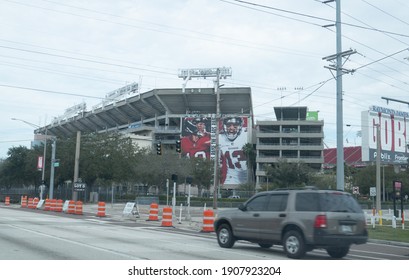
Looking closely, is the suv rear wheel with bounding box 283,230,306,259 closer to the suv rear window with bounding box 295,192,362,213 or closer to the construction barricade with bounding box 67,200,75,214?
the suv rear window with bounding box 295,192,362,213

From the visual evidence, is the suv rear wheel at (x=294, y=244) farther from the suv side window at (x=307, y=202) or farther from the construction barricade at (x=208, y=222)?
the construction barricade at (x=208, y=222)

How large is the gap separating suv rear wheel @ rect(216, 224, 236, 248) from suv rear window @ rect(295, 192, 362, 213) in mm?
2813

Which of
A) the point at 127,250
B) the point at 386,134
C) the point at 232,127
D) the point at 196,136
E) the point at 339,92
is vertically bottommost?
the point at 127,250

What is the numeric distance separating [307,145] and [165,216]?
81.7 meters

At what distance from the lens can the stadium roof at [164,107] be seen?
107 meters

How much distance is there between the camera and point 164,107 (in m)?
114

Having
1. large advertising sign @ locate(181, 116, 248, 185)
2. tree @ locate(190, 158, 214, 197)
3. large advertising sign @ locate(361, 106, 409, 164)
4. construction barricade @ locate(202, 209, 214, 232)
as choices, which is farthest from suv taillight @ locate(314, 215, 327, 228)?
large advertising sign @ locate(181, 116, 248, 185)

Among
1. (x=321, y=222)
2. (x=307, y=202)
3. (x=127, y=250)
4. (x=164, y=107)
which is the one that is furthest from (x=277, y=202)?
(x=164, y=107)

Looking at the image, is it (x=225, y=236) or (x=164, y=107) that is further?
(x=164, y=107)

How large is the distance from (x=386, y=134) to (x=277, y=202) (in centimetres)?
8109

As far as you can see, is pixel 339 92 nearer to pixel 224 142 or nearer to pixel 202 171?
pixel 202 171

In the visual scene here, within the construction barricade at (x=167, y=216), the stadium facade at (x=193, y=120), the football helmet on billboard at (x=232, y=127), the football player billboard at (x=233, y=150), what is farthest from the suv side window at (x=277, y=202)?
the football helmet on billboard at (x=232, y=127)

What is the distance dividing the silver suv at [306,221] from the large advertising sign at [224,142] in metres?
90.1

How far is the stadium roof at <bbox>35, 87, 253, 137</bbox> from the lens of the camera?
352ft
